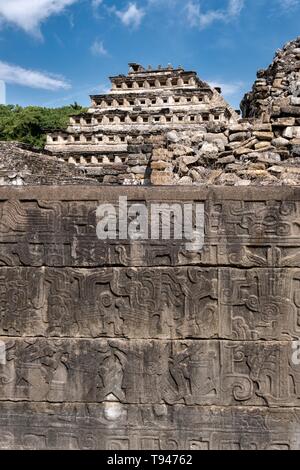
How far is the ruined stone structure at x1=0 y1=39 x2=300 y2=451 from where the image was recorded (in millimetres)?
4703

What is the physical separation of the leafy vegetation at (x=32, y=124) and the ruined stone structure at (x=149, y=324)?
39391 millimetres

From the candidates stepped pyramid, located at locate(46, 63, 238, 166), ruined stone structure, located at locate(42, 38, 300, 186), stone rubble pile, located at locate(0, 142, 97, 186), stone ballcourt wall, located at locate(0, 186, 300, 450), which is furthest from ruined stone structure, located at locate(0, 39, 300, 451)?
stepped pyramid, located at locate(46, 63, 238, 166)

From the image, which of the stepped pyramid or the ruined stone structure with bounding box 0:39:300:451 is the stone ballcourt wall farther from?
the stepped pyramid

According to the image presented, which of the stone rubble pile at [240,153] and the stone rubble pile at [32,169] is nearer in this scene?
the stone rubble pile at [240,153]

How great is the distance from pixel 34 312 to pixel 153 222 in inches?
61.8

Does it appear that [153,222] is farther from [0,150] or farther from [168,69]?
[168,69]

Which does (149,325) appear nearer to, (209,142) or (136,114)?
(209,142)

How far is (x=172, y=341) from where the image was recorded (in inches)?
187

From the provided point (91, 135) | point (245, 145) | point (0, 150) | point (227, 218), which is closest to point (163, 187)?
point (227, 218)
